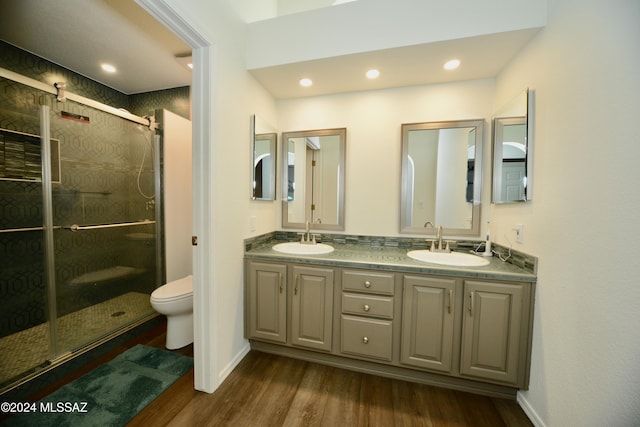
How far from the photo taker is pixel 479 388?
1.49 metres

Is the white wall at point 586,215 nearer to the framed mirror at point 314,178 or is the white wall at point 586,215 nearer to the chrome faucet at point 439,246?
the chrome faucet at point 439,246

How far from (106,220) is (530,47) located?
382 centimetres

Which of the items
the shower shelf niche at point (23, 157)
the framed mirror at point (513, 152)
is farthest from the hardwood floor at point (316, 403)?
the shower shelf niche at point (23, 157)

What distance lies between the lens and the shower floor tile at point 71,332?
5.01 feet

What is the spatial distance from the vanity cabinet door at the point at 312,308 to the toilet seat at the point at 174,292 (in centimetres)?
95

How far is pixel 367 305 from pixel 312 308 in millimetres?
413

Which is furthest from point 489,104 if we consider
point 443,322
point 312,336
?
point 312,336

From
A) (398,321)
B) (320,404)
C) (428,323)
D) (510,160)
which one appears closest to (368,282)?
(398,321)

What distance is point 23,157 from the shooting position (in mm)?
1787

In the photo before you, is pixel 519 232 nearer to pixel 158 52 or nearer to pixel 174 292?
pixel 174 292

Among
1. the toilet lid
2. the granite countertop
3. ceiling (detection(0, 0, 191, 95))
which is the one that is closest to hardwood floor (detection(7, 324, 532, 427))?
the toilet lid

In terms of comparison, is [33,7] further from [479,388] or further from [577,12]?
[479,388]

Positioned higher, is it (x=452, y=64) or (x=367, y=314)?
(x=452, y=64)

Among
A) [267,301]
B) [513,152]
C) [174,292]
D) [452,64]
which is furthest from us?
[174,292]
